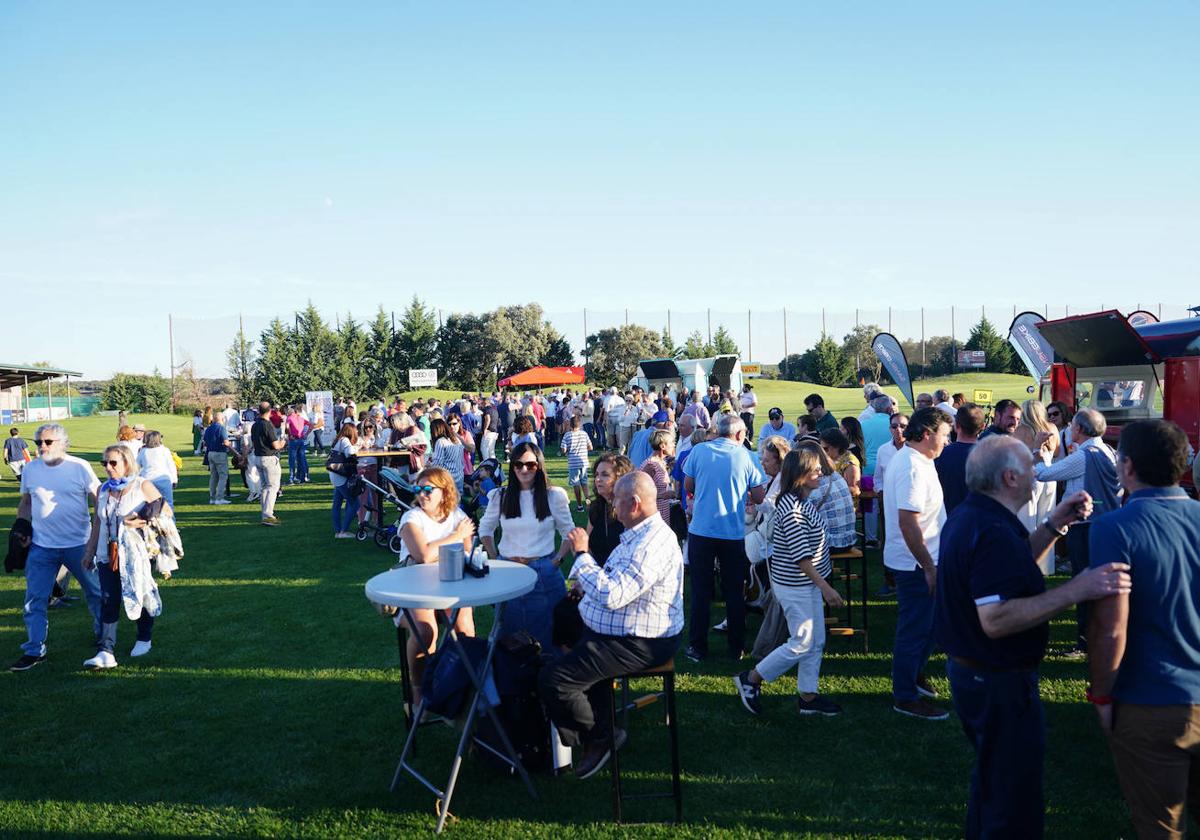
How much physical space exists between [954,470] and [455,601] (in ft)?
11.9

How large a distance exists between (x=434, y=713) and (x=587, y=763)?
2.78ft

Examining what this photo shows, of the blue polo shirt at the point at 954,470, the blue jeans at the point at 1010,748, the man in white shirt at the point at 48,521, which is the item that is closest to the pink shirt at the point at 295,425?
the man in white shirt at the point at 48,521

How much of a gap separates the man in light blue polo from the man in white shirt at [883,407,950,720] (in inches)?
48.8

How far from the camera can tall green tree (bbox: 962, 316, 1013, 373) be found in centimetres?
4978

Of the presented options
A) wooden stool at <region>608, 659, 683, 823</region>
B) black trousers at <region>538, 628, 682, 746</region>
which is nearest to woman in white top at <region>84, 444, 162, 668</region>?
black trousers at <region>538, 628, 682, 746</region>

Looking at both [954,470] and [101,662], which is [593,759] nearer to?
[954,470]

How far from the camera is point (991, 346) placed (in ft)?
167

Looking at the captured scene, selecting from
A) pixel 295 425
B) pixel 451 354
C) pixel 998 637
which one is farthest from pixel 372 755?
pixel 451 354

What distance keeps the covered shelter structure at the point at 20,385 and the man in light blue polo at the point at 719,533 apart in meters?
35.4

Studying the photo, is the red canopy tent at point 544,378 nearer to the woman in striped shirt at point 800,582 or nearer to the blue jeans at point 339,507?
the blue jeans at point 339,507

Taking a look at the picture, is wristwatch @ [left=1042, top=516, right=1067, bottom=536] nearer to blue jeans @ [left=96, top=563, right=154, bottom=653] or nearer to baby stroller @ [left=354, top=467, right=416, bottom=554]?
blue jeans @ [left=96, top=563, right=154, bottom=653]

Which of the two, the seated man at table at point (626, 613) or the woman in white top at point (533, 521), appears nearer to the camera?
the seated man at table at point (626, 613)

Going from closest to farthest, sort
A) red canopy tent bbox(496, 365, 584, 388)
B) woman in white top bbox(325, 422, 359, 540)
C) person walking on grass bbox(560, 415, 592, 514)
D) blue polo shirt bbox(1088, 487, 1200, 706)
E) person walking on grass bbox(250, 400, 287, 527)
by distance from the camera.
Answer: blue polo shirt bbox(1088, 487, 1200, 706) → woman in white top bbox(325, 422, 359, 540) → person walking on grass bbox(560, 415, 592, 514) → person walking on grass bbox(250, 400, 287, 527) → red canopy tent bbox(496, 365, 584, 388)

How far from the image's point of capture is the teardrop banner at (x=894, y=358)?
11750mm
